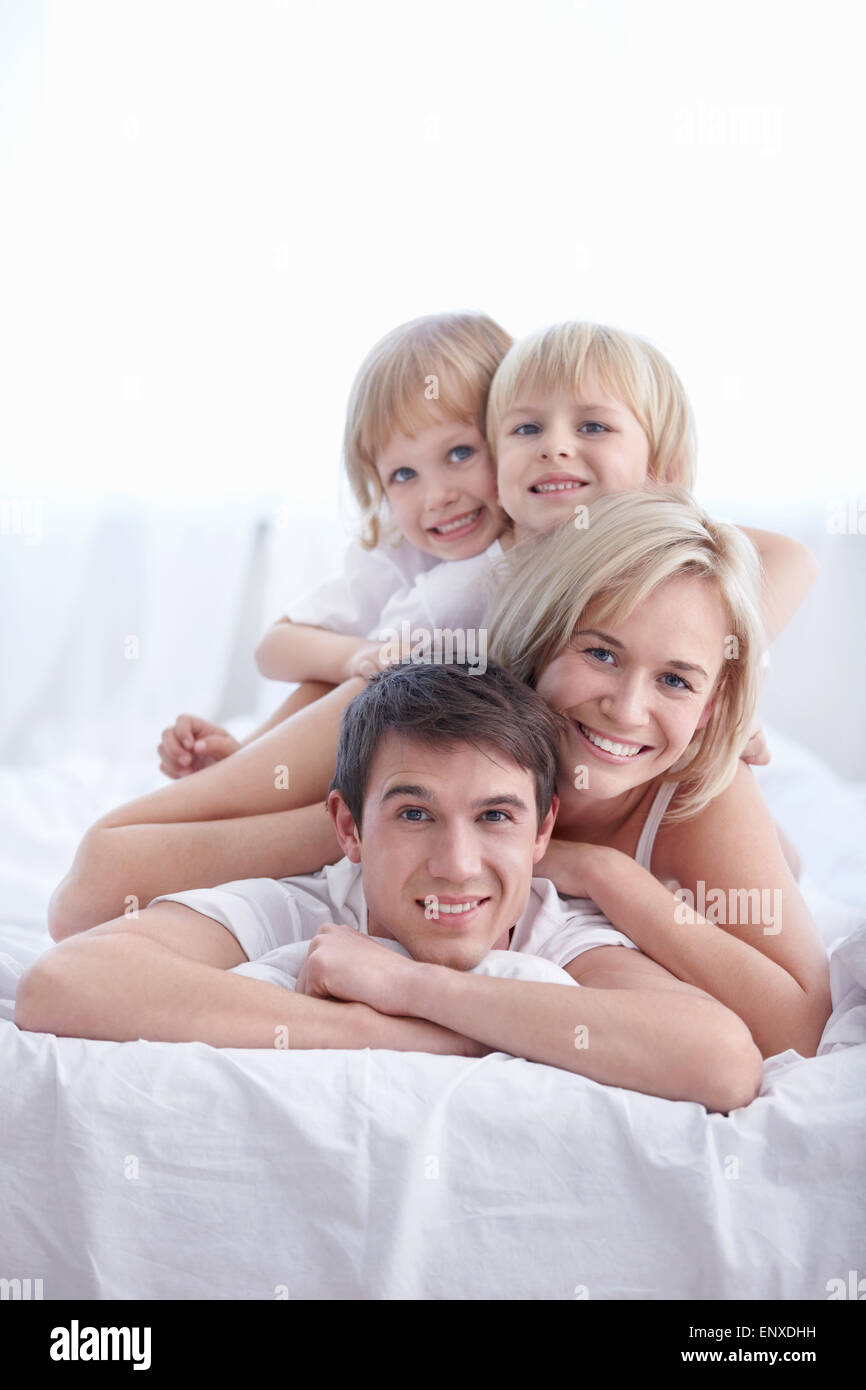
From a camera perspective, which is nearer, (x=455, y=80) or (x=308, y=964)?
(x=308, y=964)

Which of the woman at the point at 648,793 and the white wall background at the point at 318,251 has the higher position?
the white wall background at the point at 318,251

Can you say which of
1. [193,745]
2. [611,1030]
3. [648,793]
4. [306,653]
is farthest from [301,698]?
[611,1030]

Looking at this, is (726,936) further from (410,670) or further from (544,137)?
(544,137)

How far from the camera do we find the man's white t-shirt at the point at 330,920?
1146 millimetres

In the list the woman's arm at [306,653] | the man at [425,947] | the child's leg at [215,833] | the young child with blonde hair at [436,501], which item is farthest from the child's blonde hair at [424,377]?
the man at [425,947]

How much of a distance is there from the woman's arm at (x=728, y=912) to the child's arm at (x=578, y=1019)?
0.11 metres

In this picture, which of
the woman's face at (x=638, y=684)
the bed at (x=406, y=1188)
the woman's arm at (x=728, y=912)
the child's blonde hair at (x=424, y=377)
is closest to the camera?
the bed at (x=406, y=1188)

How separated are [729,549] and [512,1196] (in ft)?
2.52

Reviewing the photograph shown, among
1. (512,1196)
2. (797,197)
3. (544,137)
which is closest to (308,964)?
(512,1196)

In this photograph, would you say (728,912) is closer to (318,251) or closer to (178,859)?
(178,859)

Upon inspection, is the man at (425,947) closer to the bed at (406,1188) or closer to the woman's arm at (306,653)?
the bed at (406,1188)
